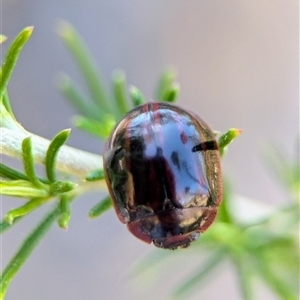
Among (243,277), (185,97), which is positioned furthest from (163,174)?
(185,97)

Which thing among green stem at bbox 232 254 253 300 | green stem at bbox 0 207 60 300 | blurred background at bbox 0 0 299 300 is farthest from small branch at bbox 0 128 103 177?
blurred background at bbox 0 0 299 300

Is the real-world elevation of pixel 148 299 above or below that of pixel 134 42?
below

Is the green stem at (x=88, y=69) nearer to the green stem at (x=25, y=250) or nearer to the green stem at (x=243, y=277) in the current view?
the green stem at (x=243, y=277)

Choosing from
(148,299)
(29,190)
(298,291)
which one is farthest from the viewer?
(148,299)

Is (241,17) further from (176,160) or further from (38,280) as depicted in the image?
(176,160)

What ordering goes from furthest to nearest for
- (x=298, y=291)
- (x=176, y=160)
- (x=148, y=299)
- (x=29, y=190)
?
(x=148, y=299) < (x=298, y=291) < (x=29, y=190) < (x=176, y=160)

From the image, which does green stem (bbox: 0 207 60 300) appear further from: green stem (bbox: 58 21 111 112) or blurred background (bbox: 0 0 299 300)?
blurred background (bbox: 0 0 299 300)

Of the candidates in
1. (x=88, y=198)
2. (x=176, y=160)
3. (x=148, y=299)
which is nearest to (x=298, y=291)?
(x=176, y=160)

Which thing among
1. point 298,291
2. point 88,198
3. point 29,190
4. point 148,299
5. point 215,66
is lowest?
point 148,299
